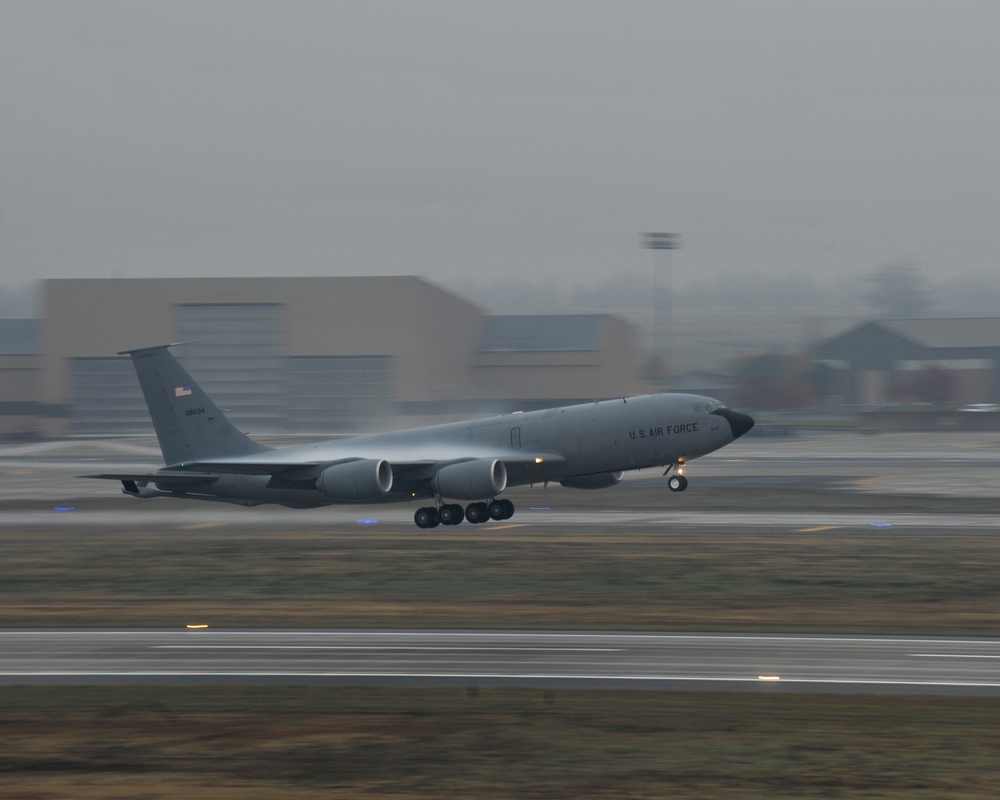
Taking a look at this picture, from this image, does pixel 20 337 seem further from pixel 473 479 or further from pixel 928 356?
pixel 928 356

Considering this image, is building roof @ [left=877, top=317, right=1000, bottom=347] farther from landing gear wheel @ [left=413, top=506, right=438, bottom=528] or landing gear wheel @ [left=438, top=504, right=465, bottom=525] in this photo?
landing gear wheel @ [left=413, top=506, right=438, bottom=528]

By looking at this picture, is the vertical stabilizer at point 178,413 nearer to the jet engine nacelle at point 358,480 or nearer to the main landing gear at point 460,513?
the jet engine nacelle at point 358,480

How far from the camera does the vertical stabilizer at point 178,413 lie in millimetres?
47344

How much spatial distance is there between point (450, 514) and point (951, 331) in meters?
160

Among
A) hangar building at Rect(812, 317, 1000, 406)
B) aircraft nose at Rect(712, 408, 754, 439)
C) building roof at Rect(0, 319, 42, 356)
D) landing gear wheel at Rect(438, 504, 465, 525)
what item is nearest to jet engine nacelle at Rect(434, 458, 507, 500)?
landing gear wheel at Rect(438, 504, 465, 525)

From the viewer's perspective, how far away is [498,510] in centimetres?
4709

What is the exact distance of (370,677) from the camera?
822 inches

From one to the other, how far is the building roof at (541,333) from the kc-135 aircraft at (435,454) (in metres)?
80.1

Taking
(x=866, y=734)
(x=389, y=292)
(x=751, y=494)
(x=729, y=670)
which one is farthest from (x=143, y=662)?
(x=389, y=292)

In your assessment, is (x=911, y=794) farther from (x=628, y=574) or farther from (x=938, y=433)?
(x=938, y=433)

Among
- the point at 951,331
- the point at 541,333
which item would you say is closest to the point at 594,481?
the point at 541,333

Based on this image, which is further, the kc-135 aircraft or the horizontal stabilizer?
the kc-135 aircraft

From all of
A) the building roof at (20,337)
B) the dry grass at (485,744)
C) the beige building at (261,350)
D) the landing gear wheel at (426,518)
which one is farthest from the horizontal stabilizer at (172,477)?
the building roof at (20,337)

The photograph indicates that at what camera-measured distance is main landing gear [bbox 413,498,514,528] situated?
152 feet
